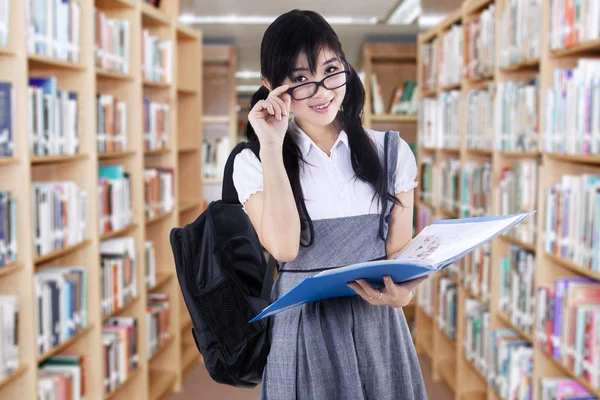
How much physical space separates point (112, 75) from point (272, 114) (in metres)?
2.27

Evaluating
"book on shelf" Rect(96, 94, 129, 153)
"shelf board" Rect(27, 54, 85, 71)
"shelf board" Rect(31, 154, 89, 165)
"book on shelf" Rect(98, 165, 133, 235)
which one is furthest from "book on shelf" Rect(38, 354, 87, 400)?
"shelf board" Rect(27, 54, 85, 71)

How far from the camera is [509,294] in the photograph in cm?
317

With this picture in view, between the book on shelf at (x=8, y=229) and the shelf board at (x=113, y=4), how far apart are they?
145 cm

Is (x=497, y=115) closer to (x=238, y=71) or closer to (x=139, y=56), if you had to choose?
(x=139, y=56)

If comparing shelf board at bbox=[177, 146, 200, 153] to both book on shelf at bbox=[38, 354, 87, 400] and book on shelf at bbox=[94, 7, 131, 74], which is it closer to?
book on shelf at bbox=[94, 7, 131, 74]

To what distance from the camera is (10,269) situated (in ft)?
7.67

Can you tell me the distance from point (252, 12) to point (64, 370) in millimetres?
4430

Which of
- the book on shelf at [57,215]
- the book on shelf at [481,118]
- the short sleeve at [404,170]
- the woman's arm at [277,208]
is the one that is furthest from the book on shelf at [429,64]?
the woman's arm at [277,208]

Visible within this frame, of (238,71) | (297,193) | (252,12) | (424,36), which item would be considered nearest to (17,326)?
(297,193)

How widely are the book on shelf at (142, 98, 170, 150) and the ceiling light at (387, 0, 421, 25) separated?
280cm

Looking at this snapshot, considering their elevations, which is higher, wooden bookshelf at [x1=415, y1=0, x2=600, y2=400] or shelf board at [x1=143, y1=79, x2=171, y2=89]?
shelf board at [x1=143, y1=79, x2=171, y2=89]

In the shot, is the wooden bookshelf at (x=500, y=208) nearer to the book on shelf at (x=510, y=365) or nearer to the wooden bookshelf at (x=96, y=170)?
the book on shelf at (x=510, y=365)

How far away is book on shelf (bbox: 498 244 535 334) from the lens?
2893 mm

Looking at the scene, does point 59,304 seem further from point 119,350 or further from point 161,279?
point 161,279
